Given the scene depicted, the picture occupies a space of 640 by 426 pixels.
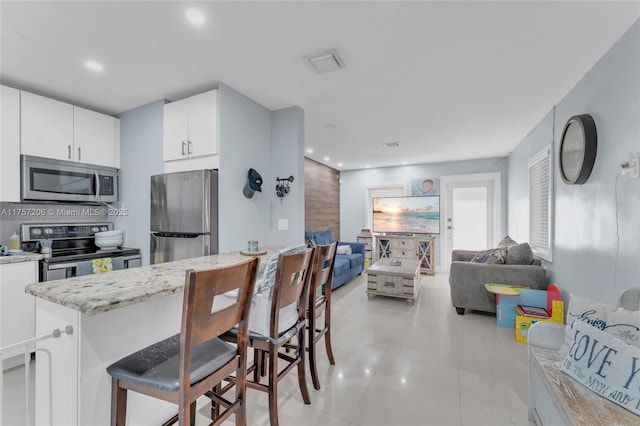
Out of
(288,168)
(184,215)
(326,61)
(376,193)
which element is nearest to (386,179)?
(376,193)

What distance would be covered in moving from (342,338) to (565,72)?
10.5 ft

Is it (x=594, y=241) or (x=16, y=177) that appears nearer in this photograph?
(x=594, y=241)

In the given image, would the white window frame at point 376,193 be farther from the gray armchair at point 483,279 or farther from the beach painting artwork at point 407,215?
the gray armchair at point 483,279

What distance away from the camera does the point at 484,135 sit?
13.4 ft

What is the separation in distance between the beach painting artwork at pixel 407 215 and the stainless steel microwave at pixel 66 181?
518 centimetres

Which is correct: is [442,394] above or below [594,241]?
below

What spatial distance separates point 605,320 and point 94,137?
4480mm

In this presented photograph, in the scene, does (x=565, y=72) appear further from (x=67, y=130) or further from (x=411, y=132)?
(x=67, y=130)

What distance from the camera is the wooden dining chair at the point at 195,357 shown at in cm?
87

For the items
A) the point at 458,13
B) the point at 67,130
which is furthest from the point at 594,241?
the point at 67,130

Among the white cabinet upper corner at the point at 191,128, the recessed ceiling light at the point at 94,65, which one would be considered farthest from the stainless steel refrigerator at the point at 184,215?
the recessed ceiling light at the point at 94,65

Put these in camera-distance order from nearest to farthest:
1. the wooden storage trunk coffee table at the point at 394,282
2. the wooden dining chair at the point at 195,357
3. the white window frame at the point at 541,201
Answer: the wooden dining chair at the point at 195,357 → the white window frame at the point at 541,201 → the wooden storage trunk coffee table at the point at 394,282

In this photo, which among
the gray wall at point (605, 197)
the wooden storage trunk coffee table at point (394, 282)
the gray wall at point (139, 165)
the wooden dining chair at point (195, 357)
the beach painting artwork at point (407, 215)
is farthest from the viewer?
the beach painting artwork at point (407, 215)

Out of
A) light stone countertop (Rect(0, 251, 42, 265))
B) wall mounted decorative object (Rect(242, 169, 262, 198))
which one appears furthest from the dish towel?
wall mounted decorative object (Rect(242, 169, 262, 198))
